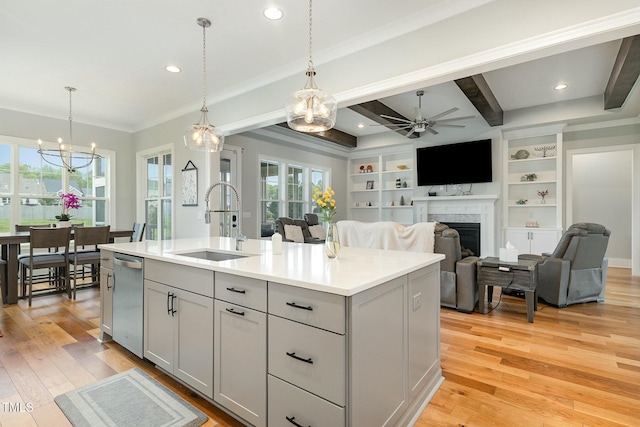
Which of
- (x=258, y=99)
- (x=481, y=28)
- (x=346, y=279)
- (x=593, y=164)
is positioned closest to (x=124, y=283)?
(x=346, y=279)

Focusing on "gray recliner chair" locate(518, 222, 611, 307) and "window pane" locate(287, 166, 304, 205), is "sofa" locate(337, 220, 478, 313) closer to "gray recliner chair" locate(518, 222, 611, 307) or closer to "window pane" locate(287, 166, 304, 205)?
"gray recliner chair" locate(518, 222, 611, 307)

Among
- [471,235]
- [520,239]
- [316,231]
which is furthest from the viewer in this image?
A: [316,231]

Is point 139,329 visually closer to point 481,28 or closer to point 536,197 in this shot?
point 481,28

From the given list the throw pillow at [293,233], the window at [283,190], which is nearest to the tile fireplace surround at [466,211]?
the window at [283,190]

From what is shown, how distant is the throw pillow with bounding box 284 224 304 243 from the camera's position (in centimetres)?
599

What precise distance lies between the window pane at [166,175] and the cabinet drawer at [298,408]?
526 cm

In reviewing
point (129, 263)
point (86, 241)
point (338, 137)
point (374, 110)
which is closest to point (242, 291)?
point (129, 263)

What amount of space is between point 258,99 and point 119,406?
3584 millimetres

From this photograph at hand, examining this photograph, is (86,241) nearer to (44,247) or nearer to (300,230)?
(44,247)

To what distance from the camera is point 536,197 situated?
Answer: 6398 mm

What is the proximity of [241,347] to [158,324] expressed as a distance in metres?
0.92

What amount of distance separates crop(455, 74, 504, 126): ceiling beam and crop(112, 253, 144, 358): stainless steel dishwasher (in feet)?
13.6

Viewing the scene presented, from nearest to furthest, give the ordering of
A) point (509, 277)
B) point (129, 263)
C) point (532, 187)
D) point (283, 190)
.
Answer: point (129, 263), point (509, 277), point (532, 187), point (283, 190)

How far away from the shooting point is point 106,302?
9.35ft
